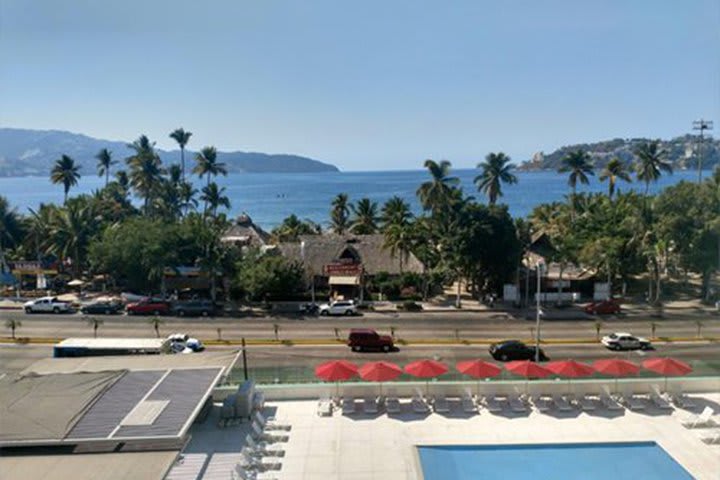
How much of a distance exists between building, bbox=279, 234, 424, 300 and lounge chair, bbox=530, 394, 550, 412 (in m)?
27.6

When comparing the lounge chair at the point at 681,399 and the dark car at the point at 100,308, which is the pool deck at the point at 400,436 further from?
the dark car at the point at 100,308

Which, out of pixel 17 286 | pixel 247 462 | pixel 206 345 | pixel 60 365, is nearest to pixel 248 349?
pixel 206 345

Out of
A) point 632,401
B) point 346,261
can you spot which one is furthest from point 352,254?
point 632,401

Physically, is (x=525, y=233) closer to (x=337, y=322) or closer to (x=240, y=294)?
(x=337, y=322)

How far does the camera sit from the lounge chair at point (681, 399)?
23719mm

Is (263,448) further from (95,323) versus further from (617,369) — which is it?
(95,323)

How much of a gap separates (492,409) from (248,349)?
1877 centimetres

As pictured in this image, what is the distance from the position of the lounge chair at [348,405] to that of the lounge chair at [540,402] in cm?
792

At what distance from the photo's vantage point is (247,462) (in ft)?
60.4

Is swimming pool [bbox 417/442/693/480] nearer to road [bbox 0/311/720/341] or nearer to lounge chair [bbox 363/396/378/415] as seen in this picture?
lounge chair [bbox 363/396/378/415]

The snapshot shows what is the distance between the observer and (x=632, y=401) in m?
23.9

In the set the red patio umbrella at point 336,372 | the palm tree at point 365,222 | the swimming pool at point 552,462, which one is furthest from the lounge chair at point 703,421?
the palm tree at point 365,222

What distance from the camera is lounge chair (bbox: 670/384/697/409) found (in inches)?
934

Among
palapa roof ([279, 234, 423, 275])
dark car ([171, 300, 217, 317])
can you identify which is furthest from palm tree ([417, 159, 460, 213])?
dark car ([171, 300, 217, 317])
